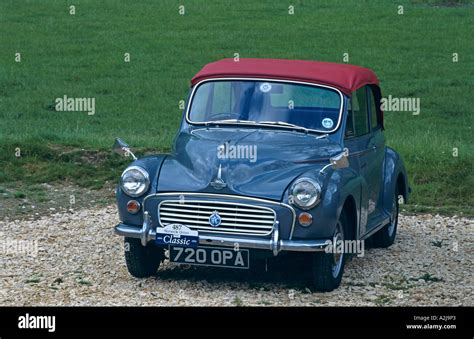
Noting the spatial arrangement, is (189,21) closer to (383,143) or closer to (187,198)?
(383,143)

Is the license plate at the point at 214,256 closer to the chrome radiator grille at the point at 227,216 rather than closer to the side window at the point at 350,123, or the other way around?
the chrome radiator grille at the point at 227,216

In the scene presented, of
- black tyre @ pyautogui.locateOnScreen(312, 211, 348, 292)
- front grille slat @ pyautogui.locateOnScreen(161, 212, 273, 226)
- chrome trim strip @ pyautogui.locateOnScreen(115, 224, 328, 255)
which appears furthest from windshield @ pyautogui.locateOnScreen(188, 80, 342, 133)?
chrome trim strip @ pyautogui.locateOnScreen(115, 224, 328, 255)

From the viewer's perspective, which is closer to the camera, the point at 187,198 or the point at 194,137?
the point at 187,198

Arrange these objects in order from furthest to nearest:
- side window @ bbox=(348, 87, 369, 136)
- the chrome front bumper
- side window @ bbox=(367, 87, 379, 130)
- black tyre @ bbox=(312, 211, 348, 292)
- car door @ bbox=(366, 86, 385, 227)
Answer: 1. side window @ bbox=(367, 87, 379, 130)
2. car door @ bbox=(366, 86, 385, 227)
3. side window @ bbox=(348, 87, 369, 136)
4. black tyre @ bbox=(312, 211, 348, 292)
5. the chrome front bumper

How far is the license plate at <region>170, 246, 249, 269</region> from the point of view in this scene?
332 inches

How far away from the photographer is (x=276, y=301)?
27.3 feet

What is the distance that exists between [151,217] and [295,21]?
22.0 m

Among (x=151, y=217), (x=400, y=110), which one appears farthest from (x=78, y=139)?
(x=400, y=110)

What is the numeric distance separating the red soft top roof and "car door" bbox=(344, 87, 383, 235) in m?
0.17

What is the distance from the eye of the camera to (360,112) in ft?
33.2

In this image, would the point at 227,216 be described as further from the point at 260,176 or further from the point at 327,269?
the point at 327,269

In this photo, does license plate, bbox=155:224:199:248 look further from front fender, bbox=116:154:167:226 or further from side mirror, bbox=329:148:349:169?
side mirror, bbox=329:148:349:169

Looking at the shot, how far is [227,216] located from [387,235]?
292 cm

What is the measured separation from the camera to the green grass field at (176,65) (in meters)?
14.2
